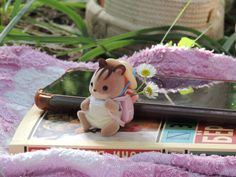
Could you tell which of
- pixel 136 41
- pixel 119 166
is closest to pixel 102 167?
pixel 119 166

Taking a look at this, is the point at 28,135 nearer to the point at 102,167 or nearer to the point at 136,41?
the point at 102,167

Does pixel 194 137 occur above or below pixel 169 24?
below

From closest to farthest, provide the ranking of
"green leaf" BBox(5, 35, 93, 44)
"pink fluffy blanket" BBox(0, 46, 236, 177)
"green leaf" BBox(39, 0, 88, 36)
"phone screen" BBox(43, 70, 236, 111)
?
"pink fluffy blanket" BBox(0, 46, 236, 177) → "phone screen" BBox(43, 70, 236, 111) → "green leaf" BBox(5, 35, 93, 44) → "green leaf" BBox(39, 0, 88, 36)

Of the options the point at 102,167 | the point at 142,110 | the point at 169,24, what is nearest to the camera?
the point at 102,167

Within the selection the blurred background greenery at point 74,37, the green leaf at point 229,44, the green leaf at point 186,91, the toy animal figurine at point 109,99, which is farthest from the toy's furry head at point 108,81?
the green leaf at point 229,44

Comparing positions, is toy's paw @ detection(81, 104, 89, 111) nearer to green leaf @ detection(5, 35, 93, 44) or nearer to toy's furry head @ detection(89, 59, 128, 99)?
toy's furry head @ detection(89, 59, 128, 99)

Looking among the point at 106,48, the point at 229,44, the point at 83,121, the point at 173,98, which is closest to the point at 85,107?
the point at 83,121

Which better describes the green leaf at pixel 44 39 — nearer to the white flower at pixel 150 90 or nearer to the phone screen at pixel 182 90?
the phone screen at pixel 182 90

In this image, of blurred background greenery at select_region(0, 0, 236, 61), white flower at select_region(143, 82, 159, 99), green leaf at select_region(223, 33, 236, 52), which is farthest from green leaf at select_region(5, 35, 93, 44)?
white flower at select_region(143, 82, 159, 99)
